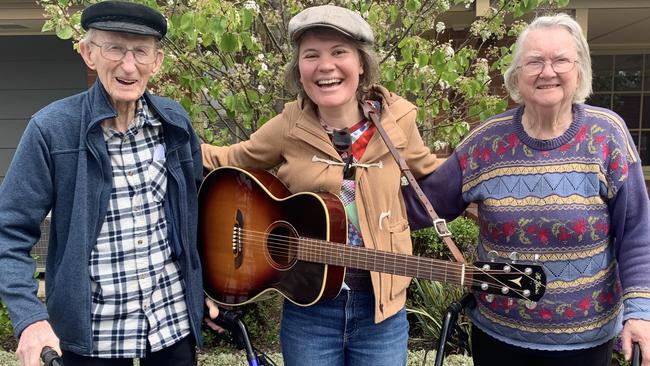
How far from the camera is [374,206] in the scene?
82.2 inches

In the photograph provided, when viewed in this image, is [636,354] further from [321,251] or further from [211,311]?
[211,311]

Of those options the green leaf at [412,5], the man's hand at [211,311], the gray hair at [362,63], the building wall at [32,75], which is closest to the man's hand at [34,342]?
the man's hand at [211,311]

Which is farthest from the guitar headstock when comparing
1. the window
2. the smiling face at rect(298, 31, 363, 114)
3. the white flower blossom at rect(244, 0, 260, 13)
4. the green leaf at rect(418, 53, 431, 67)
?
the window

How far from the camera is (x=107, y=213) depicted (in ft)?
5.99

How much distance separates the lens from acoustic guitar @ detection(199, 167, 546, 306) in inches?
79.3

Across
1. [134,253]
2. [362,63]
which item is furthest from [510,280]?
[134,253]

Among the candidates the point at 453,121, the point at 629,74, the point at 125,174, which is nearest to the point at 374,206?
the point at 125,174

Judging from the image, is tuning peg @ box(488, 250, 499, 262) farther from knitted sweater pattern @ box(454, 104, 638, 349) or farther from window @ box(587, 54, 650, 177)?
window @ box(587, 54, 650, 177)

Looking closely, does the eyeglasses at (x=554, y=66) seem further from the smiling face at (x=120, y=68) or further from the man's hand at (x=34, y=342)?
the man's hand at (x=34, y=342)

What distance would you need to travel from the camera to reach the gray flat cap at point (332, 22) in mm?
1964

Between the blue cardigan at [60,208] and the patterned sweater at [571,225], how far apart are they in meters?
1.37

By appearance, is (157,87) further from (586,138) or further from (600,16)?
(600,16)

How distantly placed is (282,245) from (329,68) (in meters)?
0.73

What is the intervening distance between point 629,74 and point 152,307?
892 centimetres
